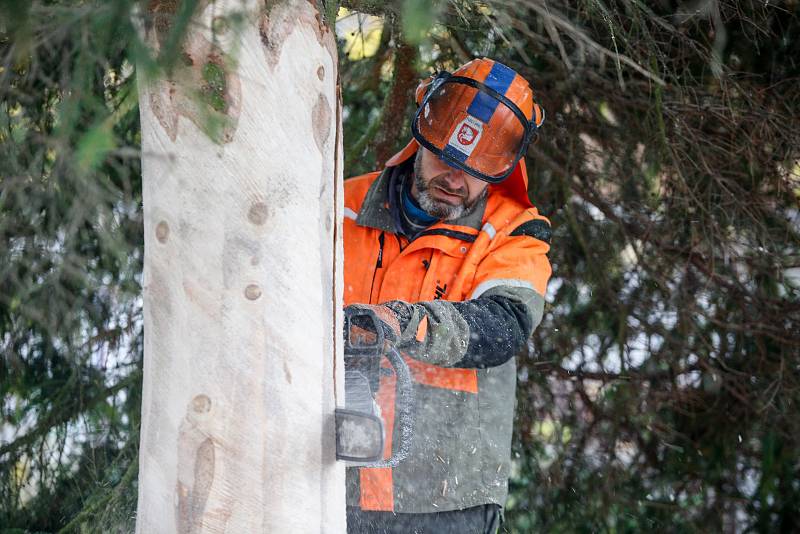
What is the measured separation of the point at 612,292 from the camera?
185 inches

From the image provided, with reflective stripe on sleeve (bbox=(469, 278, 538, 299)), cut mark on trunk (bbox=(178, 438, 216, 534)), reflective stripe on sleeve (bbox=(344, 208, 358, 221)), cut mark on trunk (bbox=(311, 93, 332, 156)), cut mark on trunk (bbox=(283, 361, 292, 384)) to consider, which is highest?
reflective stripe on sleeve (bbox=(344, 208, 358, 221))

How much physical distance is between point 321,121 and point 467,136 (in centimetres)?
148

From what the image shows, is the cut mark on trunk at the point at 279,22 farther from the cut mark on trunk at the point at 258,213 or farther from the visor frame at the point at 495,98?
the visor frame at the point at 495,98

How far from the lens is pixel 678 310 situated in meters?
4.64

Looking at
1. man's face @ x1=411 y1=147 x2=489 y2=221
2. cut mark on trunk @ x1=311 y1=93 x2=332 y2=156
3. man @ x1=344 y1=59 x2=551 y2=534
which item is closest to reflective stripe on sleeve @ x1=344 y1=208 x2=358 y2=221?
man @ x1=344 y1=59 x2=551 y2=534

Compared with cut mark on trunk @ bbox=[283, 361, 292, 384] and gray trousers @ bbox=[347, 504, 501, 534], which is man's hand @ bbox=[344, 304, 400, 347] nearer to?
cut mark on trunk @ bbox=[283, 361, 292, 384]

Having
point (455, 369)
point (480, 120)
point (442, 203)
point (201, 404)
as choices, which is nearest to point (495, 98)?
point (480, 120)

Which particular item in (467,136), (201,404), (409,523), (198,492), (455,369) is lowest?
(409,523)

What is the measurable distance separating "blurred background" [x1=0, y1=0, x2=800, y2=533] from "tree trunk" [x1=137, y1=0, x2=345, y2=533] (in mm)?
1419

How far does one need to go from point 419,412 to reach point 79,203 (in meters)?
1.55

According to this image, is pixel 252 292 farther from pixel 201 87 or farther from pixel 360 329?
pixel 360 329

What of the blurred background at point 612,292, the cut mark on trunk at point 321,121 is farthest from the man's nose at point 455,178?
the cut mark on trunk at point 321,121

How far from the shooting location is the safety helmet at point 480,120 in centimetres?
325

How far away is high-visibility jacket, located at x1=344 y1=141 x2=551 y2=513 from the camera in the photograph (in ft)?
9.87
